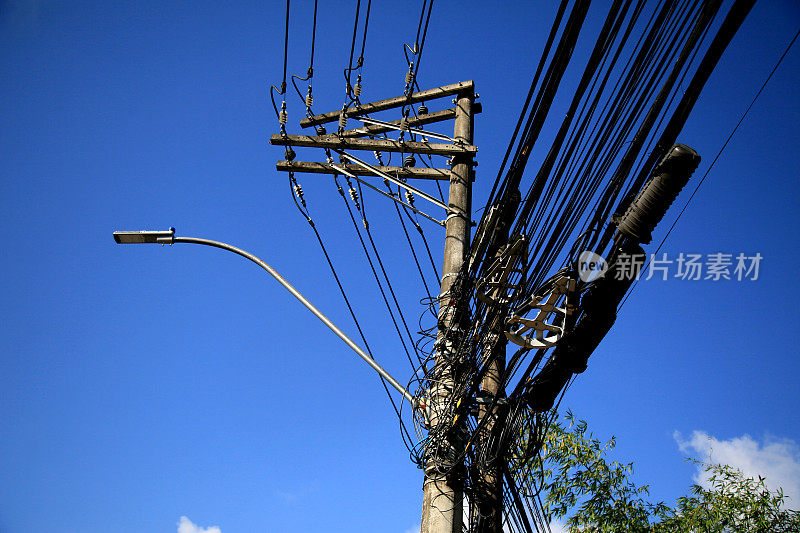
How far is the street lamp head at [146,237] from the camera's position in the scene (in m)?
6.15

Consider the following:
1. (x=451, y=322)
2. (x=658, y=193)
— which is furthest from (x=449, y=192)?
(x=658, y=193)

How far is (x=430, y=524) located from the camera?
4.52m

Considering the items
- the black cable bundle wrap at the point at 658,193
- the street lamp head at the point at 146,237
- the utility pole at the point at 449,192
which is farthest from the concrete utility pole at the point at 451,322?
the street lamp head at the point at 146,237

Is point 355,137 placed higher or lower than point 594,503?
higher

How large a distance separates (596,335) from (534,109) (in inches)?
65.7

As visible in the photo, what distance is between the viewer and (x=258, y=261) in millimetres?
5855

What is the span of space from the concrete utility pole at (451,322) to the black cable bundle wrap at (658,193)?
2.01m

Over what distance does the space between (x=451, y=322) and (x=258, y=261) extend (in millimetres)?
1945

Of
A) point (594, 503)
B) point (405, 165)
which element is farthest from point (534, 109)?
point (594, 503)

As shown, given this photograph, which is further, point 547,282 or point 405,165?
point 405,165

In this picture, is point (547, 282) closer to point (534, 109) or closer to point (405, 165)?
point (534, 109)

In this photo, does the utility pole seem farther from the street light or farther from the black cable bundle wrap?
the black cable bundle wrap

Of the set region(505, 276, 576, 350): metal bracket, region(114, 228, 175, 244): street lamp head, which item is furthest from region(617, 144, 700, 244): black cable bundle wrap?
region(114, 228, 175, 244): street lamp head

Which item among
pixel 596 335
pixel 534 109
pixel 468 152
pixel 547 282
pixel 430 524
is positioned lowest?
pixel 430 524
